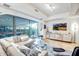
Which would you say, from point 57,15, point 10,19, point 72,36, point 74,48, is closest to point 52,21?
point 57,15

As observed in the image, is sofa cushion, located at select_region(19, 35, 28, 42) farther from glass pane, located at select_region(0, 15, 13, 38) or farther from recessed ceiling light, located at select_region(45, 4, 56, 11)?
recessed ceiling light, located at select_region(45, 4, 56, 11)

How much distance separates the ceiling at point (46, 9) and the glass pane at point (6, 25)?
0.74ft

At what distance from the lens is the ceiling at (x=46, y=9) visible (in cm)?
195

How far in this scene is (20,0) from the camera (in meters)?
1.96

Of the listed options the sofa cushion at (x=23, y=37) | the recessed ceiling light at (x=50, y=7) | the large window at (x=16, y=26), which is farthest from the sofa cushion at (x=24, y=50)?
the recessed ceiling light at (x=50, y=7)

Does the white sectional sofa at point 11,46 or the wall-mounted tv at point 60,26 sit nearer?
the white sectional sofa at point 11,46

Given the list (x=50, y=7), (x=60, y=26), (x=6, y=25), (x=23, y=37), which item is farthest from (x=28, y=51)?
(x=50, y=7)

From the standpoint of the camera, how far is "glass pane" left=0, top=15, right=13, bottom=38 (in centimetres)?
194

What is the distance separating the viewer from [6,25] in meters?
1.95

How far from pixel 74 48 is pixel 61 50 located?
10.1 inches

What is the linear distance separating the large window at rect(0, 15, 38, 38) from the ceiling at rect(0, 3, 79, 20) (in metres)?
0.17

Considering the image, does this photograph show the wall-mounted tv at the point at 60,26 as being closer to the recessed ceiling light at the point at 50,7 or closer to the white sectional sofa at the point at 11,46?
the recessed ceiling light at the point at 50,7

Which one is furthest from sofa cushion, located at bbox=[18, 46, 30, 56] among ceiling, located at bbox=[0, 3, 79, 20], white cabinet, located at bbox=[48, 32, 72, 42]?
ceiling, located at bbox=[0, 3, 79, 20]

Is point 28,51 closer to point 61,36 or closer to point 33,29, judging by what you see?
point 33,29
